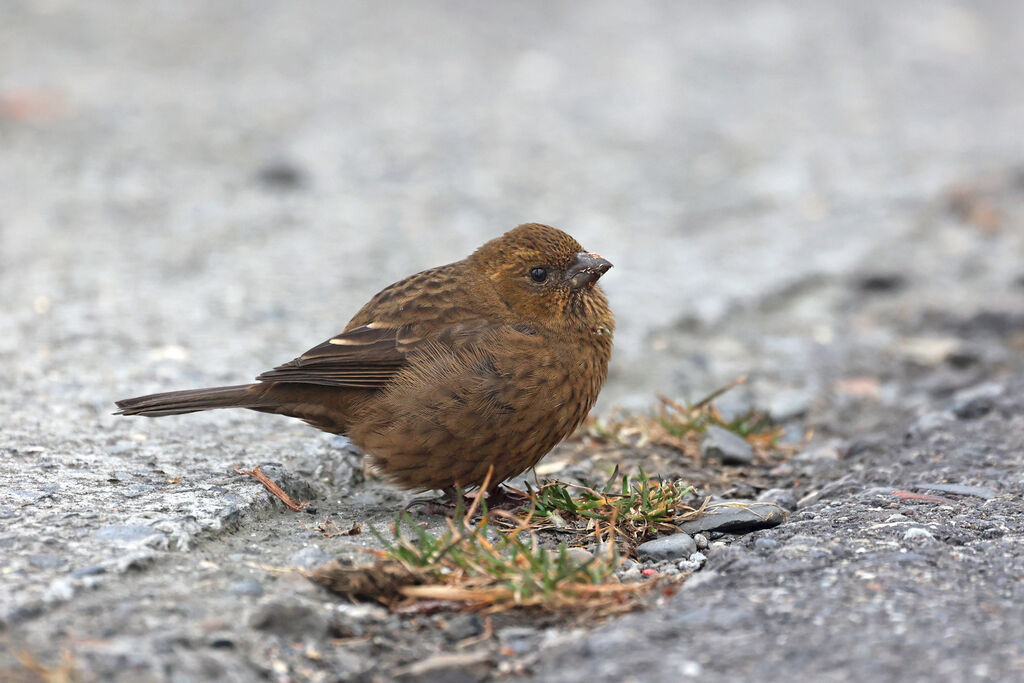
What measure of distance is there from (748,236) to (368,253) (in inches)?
107

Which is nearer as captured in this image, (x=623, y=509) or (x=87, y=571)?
(x=87, y=571)

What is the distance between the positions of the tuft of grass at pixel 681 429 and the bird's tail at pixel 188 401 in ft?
5.27

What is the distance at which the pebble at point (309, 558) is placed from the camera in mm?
3408

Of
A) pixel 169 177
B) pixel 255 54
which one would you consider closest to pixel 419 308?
pixel 169 177

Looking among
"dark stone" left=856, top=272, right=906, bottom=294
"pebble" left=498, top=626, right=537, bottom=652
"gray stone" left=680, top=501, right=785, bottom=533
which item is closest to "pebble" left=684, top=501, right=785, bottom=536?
"gray stone" left=680, top=501, right=785, bottom=533

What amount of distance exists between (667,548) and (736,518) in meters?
0.34

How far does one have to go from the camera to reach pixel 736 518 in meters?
3.87

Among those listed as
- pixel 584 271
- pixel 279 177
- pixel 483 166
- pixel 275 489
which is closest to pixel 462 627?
pixel 275 489

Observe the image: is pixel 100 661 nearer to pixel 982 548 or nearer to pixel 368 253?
pixel 982 548

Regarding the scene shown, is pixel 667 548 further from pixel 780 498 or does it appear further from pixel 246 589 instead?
pixel 246 589

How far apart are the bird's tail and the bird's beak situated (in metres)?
1.28

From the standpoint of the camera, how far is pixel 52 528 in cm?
344

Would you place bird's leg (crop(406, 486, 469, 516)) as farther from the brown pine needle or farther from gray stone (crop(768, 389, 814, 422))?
gray stone (crop(768, 389, 814, 422))

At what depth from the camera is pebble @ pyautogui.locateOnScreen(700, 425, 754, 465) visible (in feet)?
15.8
